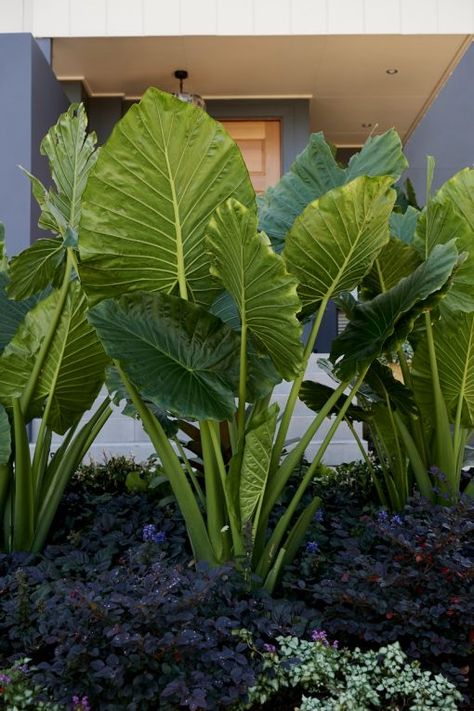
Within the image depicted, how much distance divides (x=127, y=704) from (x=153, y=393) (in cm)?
74

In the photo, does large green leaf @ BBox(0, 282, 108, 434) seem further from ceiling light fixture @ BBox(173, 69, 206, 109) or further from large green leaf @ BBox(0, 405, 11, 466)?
ceiling light fixture @ BBox(173, 69, 206, 109)

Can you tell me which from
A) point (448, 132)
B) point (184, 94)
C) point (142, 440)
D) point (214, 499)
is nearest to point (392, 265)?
point (214, 499)

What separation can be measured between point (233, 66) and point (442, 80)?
5.89 feet

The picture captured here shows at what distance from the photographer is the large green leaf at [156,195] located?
1814 millimetres

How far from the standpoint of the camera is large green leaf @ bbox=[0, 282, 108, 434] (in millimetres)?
2404

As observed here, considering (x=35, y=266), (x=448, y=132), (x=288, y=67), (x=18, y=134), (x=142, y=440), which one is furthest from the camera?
(x=448, y=132)

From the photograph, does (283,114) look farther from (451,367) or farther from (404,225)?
(451,367)

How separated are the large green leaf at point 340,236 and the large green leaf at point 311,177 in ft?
1.26

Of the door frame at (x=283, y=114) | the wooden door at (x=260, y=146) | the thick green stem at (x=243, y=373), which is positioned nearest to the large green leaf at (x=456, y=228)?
the thick green stem at (x=243, y=373)

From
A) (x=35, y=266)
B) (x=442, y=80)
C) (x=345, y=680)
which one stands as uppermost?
(x=442, y=80)

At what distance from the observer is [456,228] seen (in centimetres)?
235

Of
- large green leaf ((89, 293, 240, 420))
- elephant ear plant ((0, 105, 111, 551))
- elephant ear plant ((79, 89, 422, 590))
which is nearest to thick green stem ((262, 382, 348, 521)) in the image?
elephant ear plant ((79, 89, 422, 590))

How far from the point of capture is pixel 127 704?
1666mm

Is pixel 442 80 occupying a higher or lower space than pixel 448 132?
lower
